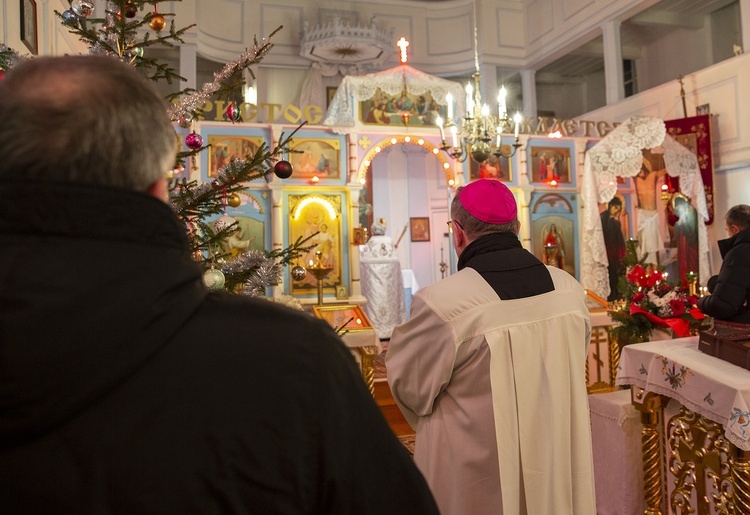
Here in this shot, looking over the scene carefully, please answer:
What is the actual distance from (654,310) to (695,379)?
1768mm

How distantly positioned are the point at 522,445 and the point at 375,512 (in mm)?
1559

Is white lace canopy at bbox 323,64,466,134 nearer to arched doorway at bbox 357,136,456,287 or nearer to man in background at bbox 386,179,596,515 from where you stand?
arched doorway at bbox 357,136,456,287

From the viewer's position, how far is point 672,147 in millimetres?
8938

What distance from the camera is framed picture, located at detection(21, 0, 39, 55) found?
449cm

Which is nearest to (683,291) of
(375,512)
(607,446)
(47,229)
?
(607,446)

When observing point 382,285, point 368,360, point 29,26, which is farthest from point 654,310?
point 382,285

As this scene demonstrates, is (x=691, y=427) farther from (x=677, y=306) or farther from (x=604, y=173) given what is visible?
(x=604, y=173)

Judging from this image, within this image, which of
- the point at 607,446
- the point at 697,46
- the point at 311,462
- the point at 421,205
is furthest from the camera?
the point at 421,205

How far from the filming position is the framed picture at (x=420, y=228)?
51.0 ft

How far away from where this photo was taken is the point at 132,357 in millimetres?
719

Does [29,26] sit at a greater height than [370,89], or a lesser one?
lesser

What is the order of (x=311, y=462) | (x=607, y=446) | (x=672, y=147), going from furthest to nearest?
(x=672, y=147) → (x=607, y=446) → (x=311, y=462)

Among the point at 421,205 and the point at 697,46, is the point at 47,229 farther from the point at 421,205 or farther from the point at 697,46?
the point at 697,46

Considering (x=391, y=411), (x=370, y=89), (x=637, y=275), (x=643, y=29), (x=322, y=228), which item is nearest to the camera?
(x=637, y=275)
